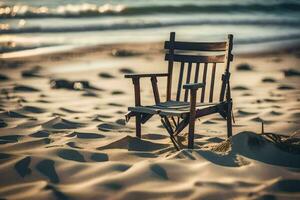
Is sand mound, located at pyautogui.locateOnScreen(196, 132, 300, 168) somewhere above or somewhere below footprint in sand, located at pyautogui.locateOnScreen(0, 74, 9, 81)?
below

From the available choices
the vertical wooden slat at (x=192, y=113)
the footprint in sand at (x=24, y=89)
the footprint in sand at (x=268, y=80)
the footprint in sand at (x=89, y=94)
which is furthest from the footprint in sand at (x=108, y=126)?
the footprint in sand at (x=268, y=80)

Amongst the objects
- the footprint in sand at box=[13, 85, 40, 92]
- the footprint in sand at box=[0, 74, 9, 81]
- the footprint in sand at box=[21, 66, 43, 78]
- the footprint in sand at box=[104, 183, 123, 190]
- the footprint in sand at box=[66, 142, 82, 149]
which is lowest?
the footprint in sand at box=[104, 183, 123, 190]

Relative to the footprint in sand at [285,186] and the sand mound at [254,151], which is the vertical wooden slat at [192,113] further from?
the footprint in sand at [285,186]

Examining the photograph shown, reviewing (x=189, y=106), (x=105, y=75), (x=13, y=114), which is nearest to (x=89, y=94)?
(x=13, y=114)

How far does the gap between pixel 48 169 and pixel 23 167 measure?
0.24m

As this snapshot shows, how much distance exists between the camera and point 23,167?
4176mm

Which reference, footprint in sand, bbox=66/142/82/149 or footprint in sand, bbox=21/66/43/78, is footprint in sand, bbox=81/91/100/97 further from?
footprint in sand, bbox=66/142/82/149

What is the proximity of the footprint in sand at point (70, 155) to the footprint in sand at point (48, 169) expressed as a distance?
24cm

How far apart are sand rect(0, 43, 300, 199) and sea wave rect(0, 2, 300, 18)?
19054 mm

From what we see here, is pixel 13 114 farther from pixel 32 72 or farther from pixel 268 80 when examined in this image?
pixel 268 80

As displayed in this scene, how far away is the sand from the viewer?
369 centimetres

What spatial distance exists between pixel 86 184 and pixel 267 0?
1277 inches

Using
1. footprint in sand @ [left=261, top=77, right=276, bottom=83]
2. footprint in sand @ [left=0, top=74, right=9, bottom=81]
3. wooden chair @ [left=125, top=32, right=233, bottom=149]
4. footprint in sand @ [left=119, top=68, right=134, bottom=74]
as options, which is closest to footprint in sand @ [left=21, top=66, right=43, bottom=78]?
footprint in sand @ [left=0, top=74, right=9, bottom=81]

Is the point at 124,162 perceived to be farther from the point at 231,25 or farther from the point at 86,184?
the point at 231,25
